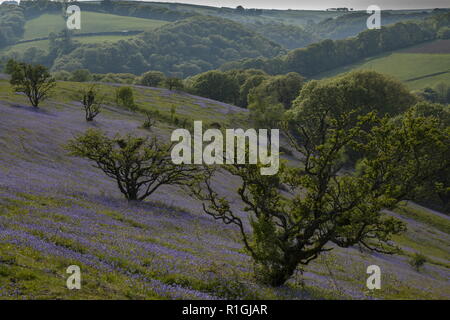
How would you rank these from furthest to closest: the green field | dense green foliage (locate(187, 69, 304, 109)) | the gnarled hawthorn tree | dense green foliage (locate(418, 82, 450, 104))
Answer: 1. the green field
2. dense green foliage (locate(418, 82, 450, 104))
3. dense green foliage (locate(187, 69, 304, 109))
4. the gnarled hawthorn tree

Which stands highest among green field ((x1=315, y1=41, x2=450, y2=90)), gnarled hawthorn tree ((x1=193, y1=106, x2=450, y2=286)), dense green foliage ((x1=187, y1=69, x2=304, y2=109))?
green field ((x1=315, y1=41, x2=450, y2=90))

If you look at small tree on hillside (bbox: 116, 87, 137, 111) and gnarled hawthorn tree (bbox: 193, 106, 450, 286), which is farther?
small tree on hillside (bbox: 116, 87, 137, 111)

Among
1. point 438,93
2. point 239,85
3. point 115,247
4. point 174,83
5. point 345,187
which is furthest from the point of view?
point 438,93

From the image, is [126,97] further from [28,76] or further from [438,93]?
[438,93]

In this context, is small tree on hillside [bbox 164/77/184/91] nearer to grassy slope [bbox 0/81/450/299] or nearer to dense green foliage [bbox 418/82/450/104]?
grassy slope [bbox 0/81/450/299]

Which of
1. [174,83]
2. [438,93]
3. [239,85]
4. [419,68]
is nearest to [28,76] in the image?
[174,83]

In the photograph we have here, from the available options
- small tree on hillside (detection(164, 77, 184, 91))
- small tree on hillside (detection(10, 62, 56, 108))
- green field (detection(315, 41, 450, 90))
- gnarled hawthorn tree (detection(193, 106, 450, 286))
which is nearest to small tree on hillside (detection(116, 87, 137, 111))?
small tree on hillside (detection(10, 62, 56, 108))

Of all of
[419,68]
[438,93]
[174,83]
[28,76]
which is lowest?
[438,93]

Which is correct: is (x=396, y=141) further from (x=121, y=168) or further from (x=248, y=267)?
(x=121, y=168)

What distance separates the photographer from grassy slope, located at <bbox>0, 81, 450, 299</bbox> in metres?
11.5

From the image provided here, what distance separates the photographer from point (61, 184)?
2634cm

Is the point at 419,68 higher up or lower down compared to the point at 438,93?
higher up

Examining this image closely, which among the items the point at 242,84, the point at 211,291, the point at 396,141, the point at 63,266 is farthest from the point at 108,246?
the point at 242,84

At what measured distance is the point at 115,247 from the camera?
15.3 metres
